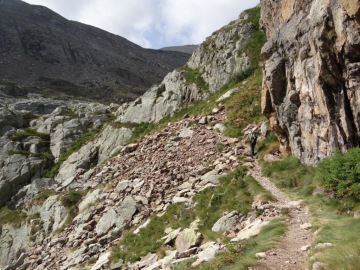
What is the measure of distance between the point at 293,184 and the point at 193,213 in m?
5.36

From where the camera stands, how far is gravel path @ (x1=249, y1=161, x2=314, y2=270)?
9703 millimetres

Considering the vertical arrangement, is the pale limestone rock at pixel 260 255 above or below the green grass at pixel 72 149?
below

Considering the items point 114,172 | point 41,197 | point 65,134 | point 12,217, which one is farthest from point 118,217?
point 65,134

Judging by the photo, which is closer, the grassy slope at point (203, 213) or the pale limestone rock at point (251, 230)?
the pale limestone rock at point (251, 230)

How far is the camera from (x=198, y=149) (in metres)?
26.2

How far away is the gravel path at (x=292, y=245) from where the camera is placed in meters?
9.70

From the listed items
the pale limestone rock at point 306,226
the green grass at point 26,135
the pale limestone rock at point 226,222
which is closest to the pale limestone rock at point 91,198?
the pale limestone rock at point 226,222

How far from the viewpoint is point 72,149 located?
4178 cm

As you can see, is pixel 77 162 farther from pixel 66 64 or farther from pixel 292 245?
pixel 66 64

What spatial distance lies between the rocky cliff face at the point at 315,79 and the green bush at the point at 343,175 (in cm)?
172

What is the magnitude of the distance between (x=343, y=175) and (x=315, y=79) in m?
5.57

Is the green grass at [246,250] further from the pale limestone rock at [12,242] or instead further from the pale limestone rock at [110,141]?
the pale limestone rock at [110,141]

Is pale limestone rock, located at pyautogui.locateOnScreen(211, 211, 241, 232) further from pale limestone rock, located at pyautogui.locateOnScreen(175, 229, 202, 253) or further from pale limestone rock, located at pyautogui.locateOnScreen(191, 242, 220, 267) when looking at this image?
pale limestone rock, located at pyautogui.locateOnScreen(191, 242, 220, 267)

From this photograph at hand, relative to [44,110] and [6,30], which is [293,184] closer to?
[44,110]
